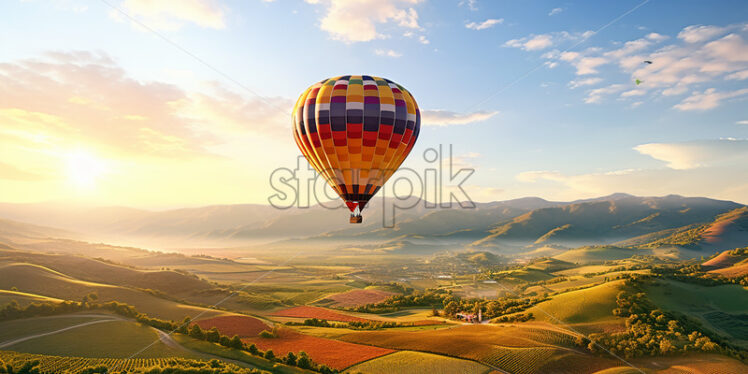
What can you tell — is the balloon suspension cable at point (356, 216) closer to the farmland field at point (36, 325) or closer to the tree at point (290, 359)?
the tree at point (290, 359)

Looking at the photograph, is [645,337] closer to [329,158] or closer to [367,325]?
[367,325]

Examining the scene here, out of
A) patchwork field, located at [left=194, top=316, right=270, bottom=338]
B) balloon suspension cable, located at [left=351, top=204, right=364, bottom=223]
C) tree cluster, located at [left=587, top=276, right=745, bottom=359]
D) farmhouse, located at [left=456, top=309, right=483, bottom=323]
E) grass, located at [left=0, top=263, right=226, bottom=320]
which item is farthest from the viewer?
grass, located at [left=0, top=263, right=226, bottom=320]

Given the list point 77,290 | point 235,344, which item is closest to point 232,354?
point 235,344

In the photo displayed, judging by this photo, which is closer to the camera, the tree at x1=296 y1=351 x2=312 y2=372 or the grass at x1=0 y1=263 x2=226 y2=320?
the tree at x1=296 y1=351 x2=312 y2=372

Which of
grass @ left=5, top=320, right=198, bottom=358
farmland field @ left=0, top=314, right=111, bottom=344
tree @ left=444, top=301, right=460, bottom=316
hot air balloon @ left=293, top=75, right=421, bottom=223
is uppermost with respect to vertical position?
hot air balloon @ left=293, top=75, right=421, bottom=223

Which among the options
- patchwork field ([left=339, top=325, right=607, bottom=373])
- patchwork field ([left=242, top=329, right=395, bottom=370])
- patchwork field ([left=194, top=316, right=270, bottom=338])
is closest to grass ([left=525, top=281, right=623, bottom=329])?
patchwork field ([left=339, top=325, right=607, bottom=373])

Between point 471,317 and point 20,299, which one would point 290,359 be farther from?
point 20,299

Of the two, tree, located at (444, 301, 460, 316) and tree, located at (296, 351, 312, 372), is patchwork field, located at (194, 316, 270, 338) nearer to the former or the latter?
tree, located at (296, 351, 312, 372)
